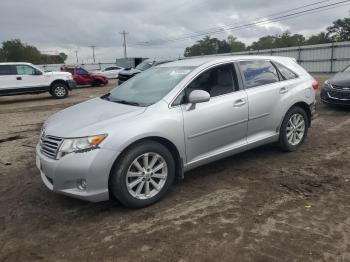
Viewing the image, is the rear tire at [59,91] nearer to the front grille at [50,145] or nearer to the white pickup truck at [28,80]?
the white pickup truck at [28,80]

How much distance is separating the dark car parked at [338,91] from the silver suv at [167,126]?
13.1 feet

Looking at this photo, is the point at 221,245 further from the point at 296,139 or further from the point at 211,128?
the point at 296,139

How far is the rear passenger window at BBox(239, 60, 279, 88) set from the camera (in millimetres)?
4836

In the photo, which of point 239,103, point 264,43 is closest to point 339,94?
point 239,103

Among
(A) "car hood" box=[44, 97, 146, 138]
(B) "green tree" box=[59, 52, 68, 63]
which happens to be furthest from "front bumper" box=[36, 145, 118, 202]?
(B) "green tree" box=[59, 52, 68, 63]

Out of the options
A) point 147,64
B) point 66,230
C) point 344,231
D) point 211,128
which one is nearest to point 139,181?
point 66,230

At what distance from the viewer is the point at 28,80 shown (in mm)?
15094

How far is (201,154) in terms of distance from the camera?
167 inches

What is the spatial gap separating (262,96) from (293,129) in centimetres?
102

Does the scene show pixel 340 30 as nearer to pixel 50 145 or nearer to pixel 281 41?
pixel 281 41

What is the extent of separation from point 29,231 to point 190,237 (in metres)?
1.64

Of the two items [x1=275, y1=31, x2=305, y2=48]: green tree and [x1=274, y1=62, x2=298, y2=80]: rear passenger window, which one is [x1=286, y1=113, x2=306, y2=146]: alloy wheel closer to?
[x1=274, y1=62, x2=298, y2=80]: rear passenger window

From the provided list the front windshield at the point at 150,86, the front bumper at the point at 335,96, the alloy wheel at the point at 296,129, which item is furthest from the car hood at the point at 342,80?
the front windshield at the point at 150,86

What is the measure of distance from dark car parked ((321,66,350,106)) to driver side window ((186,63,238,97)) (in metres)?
5.54
